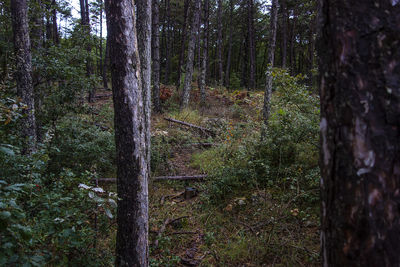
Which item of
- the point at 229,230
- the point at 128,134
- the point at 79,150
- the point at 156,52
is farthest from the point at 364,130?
the point at 156,52

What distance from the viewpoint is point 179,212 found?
5129mm

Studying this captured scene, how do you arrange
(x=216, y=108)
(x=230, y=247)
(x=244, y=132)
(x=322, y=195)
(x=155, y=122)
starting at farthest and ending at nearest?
(x=216, y=108) → (x=155, y=122) → (x=244, y=132) → (x=230, y=247) → (x=322, y=195)

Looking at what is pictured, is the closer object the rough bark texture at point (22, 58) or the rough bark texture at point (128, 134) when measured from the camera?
the rough bark texture at point (128, 134)

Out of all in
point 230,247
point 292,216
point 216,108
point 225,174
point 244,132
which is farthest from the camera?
point 216,108

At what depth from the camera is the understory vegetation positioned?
266 centimetres

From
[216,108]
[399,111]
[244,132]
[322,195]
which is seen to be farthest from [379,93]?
[216,108]

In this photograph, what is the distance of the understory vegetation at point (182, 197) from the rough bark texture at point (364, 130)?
6.48 feet

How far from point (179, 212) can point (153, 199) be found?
72 centimetres

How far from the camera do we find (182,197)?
5.81 m

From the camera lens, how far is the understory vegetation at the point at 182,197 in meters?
2.66

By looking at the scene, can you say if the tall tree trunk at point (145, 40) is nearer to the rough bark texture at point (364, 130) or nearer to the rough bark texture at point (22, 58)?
the rough bark texture at point (22, 58)

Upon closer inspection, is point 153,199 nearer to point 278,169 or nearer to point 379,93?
point 278,169

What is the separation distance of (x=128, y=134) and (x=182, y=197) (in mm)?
3238

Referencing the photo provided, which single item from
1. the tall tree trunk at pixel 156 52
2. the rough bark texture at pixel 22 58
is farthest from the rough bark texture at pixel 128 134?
the tall tree trunk at pixel 156 52
